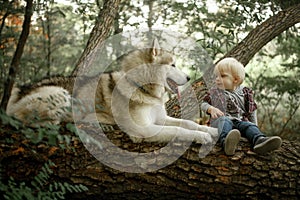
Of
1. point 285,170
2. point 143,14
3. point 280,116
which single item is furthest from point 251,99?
point 280,116

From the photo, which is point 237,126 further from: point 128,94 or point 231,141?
point 128,94

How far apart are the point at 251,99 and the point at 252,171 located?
3.64 ft

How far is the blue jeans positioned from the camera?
3409 mm

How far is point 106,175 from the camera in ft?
10.5

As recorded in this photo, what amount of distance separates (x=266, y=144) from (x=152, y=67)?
1.55m

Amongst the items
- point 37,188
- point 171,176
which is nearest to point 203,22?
point 171,176

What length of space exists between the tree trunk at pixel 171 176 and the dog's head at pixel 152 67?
1.15 metres

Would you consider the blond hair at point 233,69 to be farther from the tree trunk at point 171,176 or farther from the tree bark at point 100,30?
the tree bark at point 100,30

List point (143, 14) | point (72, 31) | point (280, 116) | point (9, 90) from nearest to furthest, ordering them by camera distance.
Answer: point (9, 90) < point (143, 14) < point (280, 116) < point (72, 31)

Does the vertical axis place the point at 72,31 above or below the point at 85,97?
above

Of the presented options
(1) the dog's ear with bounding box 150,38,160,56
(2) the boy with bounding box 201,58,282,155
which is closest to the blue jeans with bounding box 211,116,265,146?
(2) the boy with bounding box 201,58,282,155

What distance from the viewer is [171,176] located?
10.5 ft

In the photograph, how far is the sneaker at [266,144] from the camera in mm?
3143

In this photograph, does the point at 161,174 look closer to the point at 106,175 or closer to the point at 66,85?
the point at 106,175
